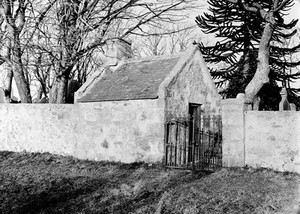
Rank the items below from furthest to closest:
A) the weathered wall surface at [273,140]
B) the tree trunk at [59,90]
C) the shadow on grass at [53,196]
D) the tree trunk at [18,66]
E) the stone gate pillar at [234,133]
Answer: the tree trunk at [59,90] < the tree trunk at [18,66] < the stone gate pillar at [234,133] < the weathered wall surface at [273,140] < the shadow on grass at [53,196]

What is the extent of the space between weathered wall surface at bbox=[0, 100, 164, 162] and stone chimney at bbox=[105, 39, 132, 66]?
8.79 ft

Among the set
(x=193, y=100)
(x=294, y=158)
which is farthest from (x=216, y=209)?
(x=193, y=100)

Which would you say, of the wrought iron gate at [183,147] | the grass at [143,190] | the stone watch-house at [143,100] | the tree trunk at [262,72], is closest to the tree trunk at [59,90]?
the stone watch-house at [143,100]

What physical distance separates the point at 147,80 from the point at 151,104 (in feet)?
4.33

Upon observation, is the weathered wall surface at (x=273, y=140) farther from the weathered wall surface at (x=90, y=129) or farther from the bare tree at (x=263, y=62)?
the bare tree at (x=263, y=62)

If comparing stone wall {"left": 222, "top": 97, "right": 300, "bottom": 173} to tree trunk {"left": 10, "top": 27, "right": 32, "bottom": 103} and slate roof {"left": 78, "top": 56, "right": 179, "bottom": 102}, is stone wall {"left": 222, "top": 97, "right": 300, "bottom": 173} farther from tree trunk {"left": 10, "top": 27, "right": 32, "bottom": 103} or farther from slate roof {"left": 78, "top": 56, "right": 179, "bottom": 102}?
tree trunk {"left": 10, "top": 27, "right": 32, "bottom": 103}

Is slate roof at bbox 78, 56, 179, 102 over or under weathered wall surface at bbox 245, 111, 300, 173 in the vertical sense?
over

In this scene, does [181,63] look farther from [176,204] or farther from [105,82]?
[176,204]

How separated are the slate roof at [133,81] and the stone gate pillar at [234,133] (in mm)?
2400

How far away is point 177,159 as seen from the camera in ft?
33.2

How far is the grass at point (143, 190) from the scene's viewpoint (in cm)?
621

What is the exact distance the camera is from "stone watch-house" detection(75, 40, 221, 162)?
32.5ft

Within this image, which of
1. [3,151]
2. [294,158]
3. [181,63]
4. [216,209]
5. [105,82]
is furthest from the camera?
[3,151]

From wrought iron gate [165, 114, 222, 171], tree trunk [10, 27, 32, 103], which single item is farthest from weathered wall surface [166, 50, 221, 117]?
tree trunk [10, 27, 32, 103]
